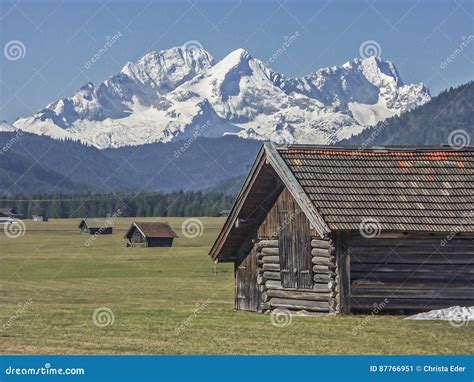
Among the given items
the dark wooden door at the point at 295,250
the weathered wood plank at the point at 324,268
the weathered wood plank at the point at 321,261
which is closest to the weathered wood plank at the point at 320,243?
the dark wooden door at the point at 295,250

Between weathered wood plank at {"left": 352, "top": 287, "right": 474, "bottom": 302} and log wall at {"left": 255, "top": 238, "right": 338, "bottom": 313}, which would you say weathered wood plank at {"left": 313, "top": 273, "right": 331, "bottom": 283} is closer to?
log wall at {"left": 255, "top": 238, "right": 338, "bottom": 313}

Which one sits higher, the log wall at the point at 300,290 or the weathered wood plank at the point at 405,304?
the log wall at the point at 300,290

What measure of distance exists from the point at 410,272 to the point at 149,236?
90033 mm

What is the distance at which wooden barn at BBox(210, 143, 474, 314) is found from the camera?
26.7 meters

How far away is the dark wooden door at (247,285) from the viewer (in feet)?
101

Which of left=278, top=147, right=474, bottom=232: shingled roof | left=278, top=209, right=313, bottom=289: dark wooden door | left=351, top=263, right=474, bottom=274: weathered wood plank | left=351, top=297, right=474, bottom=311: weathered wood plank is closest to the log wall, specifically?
left=278, top=209, right=313, bottom=289: dark wooden door

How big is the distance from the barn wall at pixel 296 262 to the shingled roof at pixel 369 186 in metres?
0.65

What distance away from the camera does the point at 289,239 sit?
2859cm

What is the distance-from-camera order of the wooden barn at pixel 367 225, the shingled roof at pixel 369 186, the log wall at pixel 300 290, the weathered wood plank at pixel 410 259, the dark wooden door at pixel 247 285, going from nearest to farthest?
1. the shingled roof at pixel 369 186
2. the wooden barn at pixel 367 225
3. the weathered wood plank at pixel 410 259
4. the log wall at pixel 300 290
5. the dark wooden door at pixel 247 285

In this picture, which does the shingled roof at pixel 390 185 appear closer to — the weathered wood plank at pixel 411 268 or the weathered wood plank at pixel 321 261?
the weathered wood plank at pixel 411 268

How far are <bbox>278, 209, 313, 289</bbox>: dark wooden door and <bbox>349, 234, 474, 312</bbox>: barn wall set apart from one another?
1500 millimetres

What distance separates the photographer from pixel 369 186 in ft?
90.6

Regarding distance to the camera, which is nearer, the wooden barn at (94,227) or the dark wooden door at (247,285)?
the dark wooden door at (247,285)

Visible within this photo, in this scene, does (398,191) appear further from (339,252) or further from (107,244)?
(107,244)
